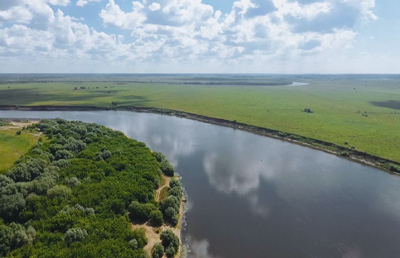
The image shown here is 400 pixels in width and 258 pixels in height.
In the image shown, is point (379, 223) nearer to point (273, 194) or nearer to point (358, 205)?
point (358, 205)

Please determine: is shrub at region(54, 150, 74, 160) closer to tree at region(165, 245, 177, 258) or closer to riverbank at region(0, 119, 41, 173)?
riverbank at region(0, 119, 41, 173)

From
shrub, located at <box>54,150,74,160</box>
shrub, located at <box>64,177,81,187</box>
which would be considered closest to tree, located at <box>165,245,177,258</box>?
shrub, located at <box>64,177,81,187</box>

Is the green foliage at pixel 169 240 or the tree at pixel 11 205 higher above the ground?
the tree at pixel 11 205

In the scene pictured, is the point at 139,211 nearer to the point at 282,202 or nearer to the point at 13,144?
the point at 282,202

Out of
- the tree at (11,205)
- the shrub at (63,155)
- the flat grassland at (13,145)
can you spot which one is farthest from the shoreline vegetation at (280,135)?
the tree at (11,205)

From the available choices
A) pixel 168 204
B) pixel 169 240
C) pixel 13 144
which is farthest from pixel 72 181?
pixel 13 144

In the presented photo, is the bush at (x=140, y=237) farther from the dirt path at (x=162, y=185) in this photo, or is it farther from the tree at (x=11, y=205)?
the tree at (x=11, y=205)
